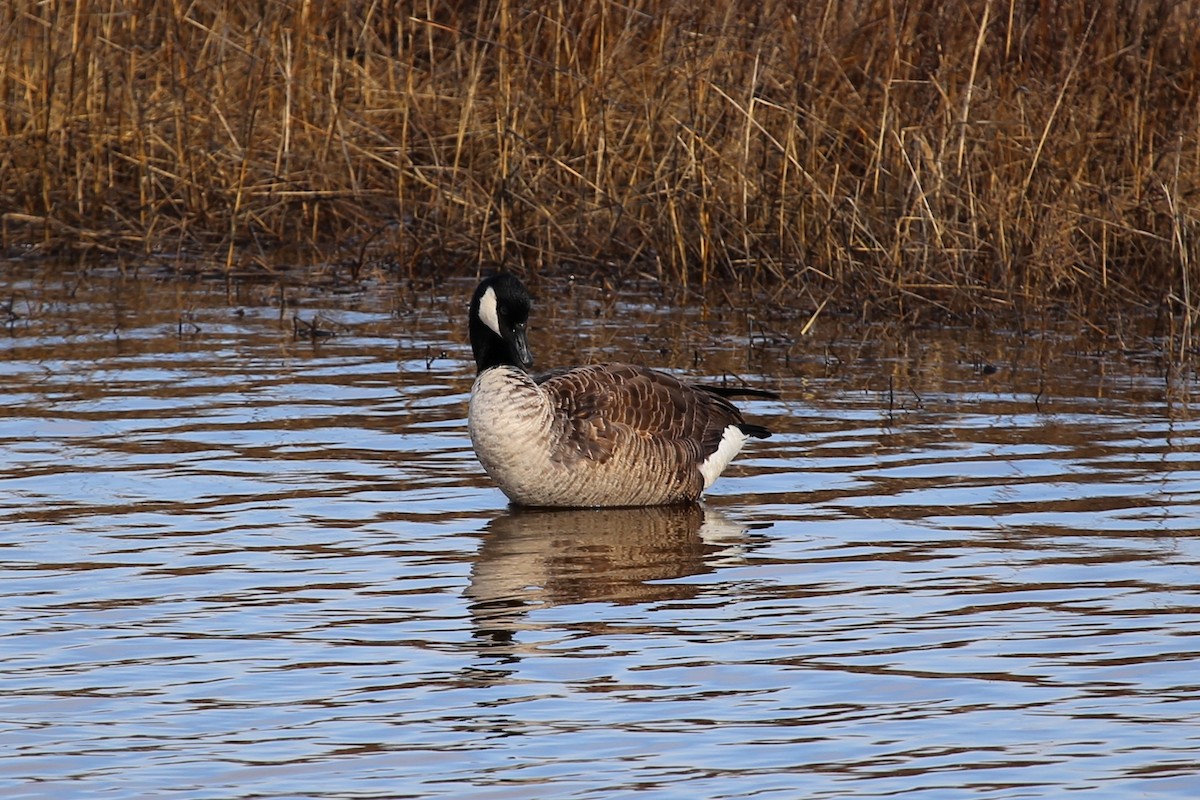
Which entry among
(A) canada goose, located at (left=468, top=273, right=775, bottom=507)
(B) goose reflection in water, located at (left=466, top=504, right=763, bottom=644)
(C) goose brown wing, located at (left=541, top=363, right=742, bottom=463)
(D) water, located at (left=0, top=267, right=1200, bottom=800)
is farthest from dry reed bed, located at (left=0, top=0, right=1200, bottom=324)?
(B) goose reflection in water, located at (left=466, top=504, right=763, bottom=644)

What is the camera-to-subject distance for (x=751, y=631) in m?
6.31

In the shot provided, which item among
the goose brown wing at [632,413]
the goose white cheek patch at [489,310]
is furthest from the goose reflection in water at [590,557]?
the goose white cheek patch at [489,310]

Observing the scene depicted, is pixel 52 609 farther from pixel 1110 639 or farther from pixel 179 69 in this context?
pixel 179 69

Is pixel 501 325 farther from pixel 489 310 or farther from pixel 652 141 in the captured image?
pixel 652 141

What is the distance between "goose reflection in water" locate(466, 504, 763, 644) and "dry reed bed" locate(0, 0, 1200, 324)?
13.1 feet

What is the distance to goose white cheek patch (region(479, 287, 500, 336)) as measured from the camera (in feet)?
26.9

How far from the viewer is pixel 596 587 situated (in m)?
7.00

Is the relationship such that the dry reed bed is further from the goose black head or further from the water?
the goose black head

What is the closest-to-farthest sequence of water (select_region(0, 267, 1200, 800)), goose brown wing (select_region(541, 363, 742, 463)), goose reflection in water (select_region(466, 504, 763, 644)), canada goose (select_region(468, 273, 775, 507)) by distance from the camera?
water (select_region(0, 267, 1200, 800)) → goose reflection in water (select_region(466, 504, 763, 644)) → canada goose (select_region(468, 273, 775, 507)) → goose brown wing (select_region(541, 363, 742, 463))

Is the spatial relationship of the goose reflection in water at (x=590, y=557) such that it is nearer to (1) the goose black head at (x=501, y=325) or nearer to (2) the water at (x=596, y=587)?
(2) the water at (x=596, y=587)

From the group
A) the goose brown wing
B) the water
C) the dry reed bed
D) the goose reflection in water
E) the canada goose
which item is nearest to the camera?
the water

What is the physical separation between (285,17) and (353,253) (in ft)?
9.23

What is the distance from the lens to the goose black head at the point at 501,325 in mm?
8195

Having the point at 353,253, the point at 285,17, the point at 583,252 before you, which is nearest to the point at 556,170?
the point at 583,252
